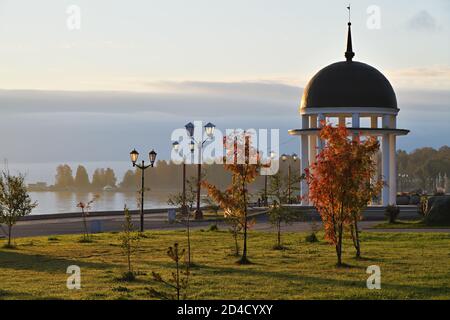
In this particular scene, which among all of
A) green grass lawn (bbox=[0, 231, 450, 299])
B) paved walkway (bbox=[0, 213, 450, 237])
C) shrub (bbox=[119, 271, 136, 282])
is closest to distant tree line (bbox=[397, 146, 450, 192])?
paved walkway (bbox=[0, 213, 450, 237])

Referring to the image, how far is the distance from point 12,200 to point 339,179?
16.3 meters

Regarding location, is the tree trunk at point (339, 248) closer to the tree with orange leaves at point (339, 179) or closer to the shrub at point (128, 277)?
the tree with orange leaves at point (339, 179)

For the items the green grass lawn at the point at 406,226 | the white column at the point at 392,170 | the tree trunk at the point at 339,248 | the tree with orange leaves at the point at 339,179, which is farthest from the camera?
the white column at the point at 392,170

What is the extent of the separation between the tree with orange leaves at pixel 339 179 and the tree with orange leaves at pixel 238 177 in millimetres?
2156

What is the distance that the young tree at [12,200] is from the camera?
3550 cm

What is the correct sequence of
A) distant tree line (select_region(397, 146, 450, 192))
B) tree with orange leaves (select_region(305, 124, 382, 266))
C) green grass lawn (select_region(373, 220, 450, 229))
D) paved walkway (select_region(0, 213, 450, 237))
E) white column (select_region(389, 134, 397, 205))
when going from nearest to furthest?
tree with orange leaves (select_region(305, 124, 382, 266)), green grass lawn (select_region(373, 220, 450, 229)), paved walkway (select_region(0, 213, 450, 237)), white column (select_region(389, 134, 397, 205)), distant tree line (select_region(397, 146, 450, 192))

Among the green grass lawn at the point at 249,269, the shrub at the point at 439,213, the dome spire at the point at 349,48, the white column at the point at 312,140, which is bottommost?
the green grass lawn at the point at 249,269

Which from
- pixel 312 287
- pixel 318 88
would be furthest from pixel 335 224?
pixel 318 88

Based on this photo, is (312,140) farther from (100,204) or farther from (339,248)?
(100,204)

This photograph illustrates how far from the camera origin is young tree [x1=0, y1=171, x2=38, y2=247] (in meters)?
35.5

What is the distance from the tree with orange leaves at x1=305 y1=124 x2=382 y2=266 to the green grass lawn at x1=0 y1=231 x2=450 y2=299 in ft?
4.70

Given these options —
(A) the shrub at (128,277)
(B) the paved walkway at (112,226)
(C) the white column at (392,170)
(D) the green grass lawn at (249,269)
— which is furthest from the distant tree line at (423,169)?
(A) the shrub at (128,277)

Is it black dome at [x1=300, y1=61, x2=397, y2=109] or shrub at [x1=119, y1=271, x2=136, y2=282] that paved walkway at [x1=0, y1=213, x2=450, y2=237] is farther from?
shrub at [x1=119, y1=271, x2=136, y2=282]
